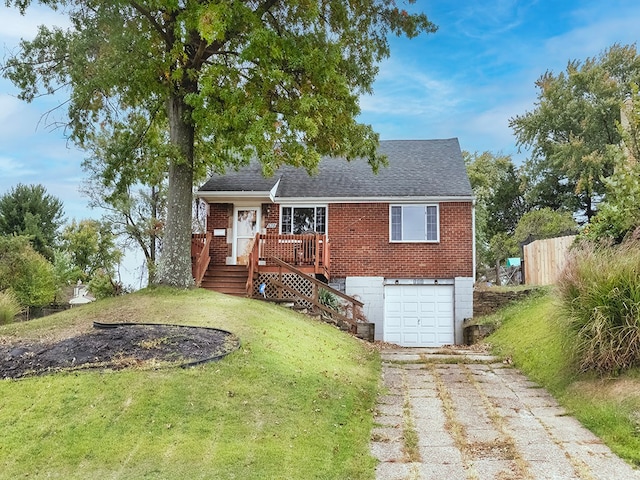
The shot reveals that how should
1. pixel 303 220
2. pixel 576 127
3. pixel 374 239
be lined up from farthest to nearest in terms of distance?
pixel 576 127
pixel 303 220
pixel 374 239

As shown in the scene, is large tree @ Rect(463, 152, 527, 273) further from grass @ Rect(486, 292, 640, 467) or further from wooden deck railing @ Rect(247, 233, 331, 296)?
grass @ Rect(486, 292, 640, 467)

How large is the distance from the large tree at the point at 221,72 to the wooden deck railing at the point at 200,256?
6.83 ft

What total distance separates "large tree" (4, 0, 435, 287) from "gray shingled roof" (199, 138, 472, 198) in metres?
3.67

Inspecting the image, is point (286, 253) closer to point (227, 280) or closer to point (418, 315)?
point (227, 280)

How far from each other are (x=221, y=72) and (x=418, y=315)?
1043 cm

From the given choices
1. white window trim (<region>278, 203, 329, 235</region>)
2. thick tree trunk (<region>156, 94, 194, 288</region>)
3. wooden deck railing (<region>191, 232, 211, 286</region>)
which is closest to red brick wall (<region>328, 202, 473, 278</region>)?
white window trim (<region>278, 203, 329, 235</region>)

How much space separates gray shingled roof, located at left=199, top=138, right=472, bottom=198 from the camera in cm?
1942

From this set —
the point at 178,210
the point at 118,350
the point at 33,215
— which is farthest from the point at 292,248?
the point at 33,215

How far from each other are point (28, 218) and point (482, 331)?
30.6m

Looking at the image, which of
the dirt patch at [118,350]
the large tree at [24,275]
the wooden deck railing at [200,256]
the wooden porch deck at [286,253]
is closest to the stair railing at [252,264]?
the wooden porch deck at [286,253]

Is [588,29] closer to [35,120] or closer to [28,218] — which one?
[35,120]

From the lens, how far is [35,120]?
14.7m

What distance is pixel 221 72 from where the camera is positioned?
1389cm

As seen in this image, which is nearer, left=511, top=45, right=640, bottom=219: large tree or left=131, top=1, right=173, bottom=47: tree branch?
left=131, top=1, right=173, bottom=47: tree branch
